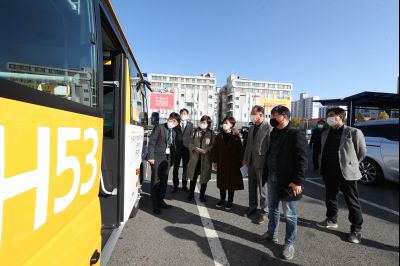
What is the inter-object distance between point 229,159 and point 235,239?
150 cm

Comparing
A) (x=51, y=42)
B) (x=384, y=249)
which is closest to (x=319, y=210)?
(x=384, y=249)

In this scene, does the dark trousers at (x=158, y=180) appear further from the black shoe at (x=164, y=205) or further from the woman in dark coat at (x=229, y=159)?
the woman in dark coat at (x=229, y=159)

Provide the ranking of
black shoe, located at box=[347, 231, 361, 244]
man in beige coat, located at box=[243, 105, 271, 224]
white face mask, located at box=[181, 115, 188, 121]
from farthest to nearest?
white face mask, located at box=[181, 115, 188, 121] → man in beige coat, located at box=[243, 105, 271, 224] → black shoe, located at box=[347, 231, 361, 244]

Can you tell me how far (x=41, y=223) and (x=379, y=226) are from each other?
4.70 metres

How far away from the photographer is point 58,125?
112 cm

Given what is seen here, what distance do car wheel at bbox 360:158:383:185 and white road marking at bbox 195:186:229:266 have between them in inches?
177

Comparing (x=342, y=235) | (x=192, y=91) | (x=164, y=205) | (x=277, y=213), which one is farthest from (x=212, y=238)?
(x=192, y=91)

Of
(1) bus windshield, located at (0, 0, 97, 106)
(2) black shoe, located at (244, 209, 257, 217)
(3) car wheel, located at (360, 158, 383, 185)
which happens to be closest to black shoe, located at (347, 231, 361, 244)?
(2) black shoe, located at (244, 209, 257, 217)

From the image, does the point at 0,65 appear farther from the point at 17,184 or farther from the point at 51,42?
the point at 17,184

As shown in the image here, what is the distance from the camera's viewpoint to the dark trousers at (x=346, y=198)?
3332mm

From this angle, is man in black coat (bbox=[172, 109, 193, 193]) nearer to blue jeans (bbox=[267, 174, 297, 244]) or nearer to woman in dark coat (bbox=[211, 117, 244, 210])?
woman in dark coat (bbox=[211, 117, 244, 210])

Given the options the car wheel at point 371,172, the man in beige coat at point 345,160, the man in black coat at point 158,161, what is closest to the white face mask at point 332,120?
the man in beige coat at point 345,160

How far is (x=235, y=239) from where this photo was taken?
3.37 metres

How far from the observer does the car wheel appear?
19.3ft
